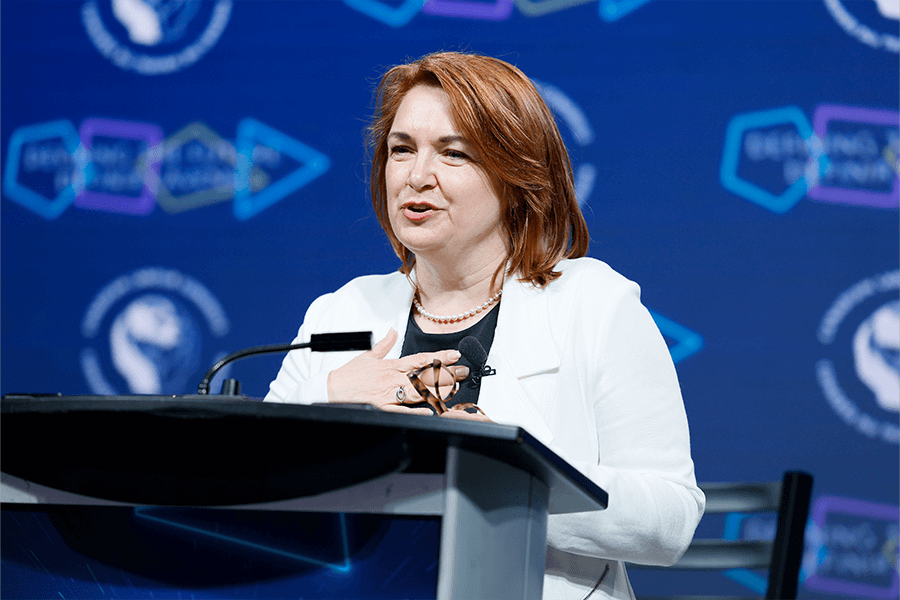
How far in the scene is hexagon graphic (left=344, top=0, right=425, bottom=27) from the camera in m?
2.74

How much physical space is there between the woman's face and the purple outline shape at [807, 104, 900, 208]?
1288 mm

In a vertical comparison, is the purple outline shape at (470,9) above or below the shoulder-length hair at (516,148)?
above

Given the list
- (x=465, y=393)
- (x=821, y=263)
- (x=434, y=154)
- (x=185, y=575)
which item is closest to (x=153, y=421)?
(x=185, y=575)

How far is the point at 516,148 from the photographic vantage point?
5.12 feet

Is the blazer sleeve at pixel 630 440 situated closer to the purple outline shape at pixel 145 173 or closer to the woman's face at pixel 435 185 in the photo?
the woman's face at pixel 435 185

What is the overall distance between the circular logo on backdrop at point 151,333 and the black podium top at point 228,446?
6.68 feet

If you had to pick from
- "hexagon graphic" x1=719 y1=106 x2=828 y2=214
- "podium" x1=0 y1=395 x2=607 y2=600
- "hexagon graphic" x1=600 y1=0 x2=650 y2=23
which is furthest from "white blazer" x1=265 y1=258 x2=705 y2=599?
"hexagon graphic" x1=600 y1=0 x2=650 y2=23

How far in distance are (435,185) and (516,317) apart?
0.91 feet

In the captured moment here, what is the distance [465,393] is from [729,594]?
1331 millimetres

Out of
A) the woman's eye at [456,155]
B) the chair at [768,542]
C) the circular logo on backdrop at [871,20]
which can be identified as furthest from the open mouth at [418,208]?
the circular logo on backdrop at [871,20]

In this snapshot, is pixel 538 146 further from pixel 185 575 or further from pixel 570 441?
pixel 185 575

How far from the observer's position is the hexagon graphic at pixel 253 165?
281 cm

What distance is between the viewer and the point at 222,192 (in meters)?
2.86

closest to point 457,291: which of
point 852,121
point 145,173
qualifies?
point 852,121
